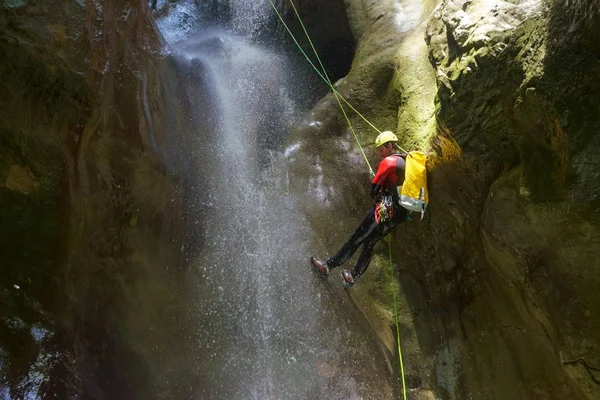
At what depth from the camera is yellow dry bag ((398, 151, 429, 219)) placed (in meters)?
4.58

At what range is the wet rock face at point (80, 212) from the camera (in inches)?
161

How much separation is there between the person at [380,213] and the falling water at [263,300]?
50 cm

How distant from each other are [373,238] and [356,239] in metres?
0.23

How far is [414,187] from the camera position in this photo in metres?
4.60

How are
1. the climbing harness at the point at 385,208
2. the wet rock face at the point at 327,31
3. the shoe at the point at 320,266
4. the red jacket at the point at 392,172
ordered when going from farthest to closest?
the wet rock face at the point at 327,31
the shoe at the point at 320,266
the climbing harness at the point at 385,208
the red jacket at the point at 392,172

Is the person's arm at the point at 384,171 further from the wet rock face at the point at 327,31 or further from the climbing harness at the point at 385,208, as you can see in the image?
the wet rock face at the point at 327,31

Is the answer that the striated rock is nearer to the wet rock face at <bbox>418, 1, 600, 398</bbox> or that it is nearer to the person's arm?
the person's arm

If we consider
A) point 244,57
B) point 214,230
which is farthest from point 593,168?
point 244,57

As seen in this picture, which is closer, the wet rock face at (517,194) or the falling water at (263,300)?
the wet rock face at (517,194)

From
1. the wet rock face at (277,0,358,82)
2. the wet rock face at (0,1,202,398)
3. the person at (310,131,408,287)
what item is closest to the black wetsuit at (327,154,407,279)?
the person at (310,131,408,287)

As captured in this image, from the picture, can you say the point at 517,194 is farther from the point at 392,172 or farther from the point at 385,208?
the point at 385,208

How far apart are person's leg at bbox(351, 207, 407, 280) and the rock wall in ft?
1.54

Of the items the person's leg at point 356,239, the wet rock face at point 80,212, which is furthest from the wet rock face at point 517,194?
the wet rock face at point 80,212

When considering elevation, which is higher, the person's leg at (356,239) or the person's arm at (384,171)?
the person's arm at (384,171)
